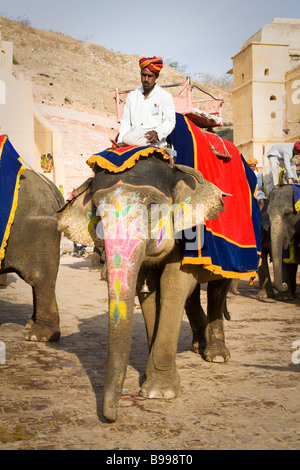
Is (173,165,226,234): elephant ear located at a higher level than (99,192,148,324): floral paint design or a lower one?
higher

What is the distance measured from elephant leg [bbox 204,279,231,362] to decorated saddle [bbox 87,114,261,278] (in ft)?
1.20

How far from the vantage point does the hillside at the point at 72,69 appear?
36750mm

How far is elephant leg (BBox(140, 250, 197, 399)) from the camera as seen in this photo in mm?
4293

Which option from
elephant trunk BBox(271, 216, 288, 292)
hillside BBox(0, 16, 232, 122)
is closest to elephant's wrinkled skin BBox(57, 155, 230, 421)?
elephant trunk BBox(271, 216, 288, 292)

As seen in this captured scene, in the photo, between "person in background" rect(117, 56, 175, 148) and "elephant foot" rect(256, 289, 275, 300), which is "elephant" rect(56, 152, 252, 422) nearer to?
"person in background" rect(117, 56, 175, 148)

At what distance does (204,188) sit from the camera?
4.34m

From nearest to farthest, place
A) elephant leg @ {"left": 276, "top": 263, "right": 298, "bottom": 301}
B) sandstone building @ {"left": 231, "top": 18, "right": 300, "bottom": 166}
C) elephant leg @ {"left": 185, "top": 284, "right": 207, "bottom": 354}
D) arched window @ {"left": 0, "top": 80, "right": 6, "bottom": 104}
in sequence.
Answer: elephant leg @ {"left": 185, "top": 284, "right": 207, "bottom": 354}, elephant leg @ {"left": 276, "top": 263, "right": 298, "bottom": 301}, arched window @ {"left": 0, "top": 80, "right": 6, "bottom": 104}, sandstone building @ {"left": 231, "top": 18, "right": 300, "bottom": 166}

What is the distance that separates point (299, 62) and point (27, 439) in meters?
31.1

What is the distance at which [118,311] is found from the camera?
362 cm

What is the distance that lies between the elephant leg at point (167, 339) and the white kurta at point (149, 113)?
103 cm

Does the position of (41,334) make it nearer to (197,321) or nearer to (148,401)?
(197,321)

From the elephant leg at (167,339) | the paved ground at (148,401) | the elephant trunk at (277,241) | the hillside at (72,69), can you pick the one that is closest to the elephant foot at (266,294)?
the elephant trunk at (277,241)

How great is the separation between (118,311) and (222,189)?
1.94 m
